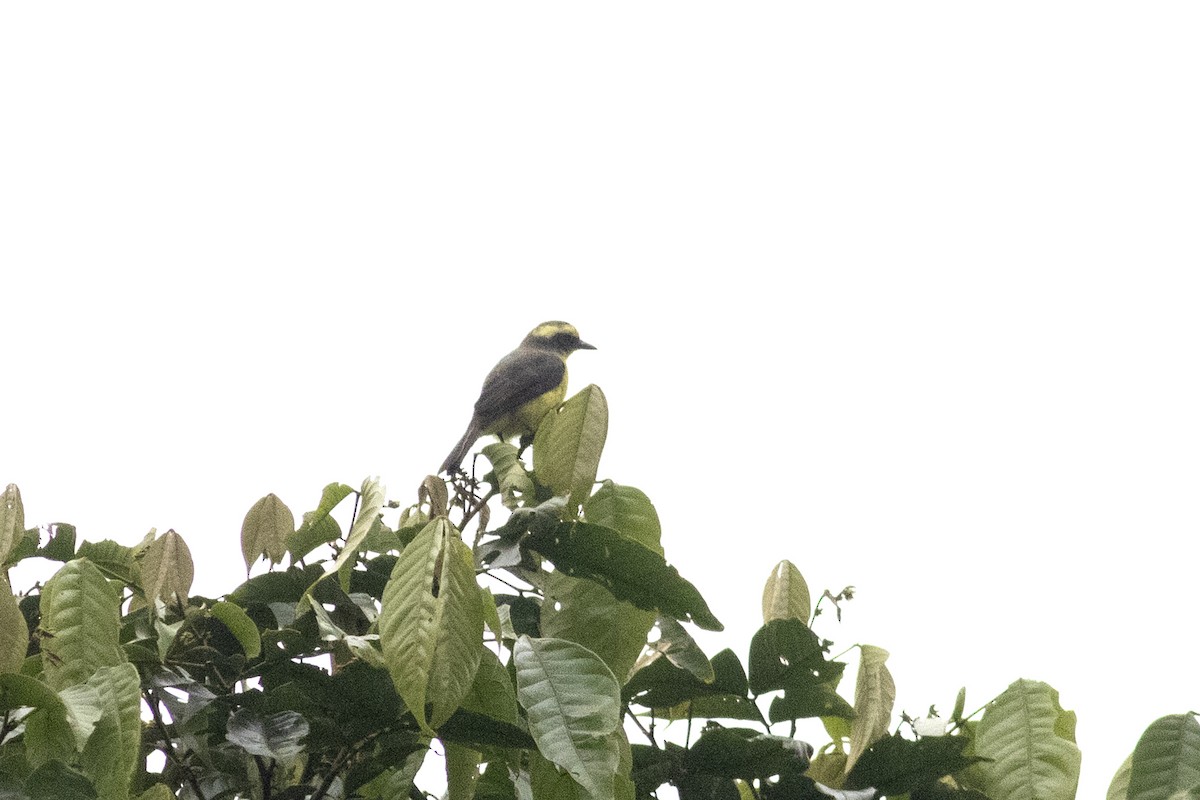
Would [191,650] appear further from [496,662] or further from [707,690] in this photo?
[707,690]

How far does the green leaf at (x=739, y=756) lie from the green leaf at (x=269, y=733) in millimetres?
676

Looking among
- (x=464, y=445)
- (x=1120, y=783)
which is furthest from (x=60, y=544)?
(x=464, y=445)

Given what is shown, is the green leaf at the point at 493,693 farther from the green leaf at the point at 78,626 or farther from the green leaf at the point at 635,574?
the green leaf at the point at 78,626

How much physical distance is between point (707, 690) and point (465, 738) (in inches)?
20.7

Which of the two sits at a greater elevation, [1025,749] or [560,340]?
[560,340]

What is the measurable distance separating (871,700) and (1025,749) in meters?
0.27

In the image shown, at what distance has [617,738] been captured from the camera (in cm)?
195

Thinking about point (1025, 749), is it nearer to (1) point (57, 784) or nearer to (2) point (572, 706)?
(2) point (572, 706)

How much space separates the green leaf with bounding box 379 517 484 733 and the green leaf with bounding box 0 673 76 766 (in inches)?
19.2

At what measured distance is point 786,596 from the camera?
252cm

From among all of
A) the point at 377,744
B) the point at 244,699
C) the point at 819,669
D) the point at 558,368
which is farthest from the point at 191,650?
the point at 558,368

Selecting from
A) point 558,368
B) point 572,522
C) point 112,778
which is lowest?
point 112,778

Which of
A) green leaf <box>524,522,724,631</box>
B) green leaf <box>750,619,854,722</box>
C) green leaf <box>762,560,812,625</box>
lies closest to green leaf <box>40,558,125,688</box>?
green leaf <box>524,522,724,631</box>

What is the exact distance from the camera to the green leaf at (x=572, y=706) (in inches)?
69.0
